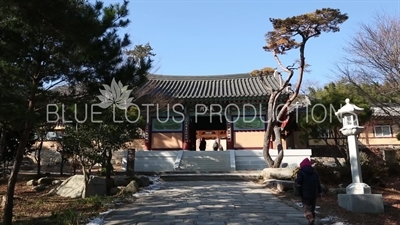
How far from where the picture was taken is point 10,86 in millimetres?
5055

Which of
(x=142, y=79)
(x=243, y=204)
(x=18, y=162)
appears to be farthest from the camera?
(x=243, y=204)

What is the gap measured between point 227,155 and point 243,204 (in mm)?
8983

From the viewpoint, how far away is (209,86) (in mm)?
21859

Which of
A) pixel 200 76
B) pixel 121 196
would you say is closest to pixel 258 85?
pixel 200 76

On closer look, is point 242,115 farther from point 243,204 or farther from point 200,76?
point 243,204

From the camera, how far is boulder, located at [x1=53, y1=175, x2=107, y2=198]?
8.62 m

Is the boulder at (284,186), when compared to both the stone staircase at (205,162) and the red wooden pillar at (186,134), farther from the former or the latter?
the red wooden pillar at (186,134)

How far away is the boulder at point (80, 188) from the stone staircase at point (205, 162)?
6179 mm

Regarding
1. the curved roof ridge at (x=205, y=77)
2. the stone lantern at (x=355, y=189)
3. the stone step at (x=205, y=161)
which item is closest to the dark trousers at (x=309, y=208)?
the stone lantern at (x=355, y=189)

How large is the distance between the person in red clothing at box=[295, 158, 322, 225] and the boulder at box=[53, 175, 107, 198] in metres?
5.78

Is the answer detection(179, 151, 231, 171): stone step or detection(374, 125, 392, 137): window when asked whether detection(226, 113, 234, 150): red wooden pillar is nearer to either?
detection(179, 151, 231, 171): stone step

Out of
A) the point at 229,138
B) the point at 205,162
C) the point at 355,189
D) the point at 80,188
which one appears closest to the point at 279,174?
the point at 355,189

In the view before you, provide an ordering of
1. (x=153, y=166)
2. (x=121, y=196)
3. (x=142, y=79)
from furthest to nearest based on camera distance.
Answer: (x=153, y=166) → (x=121, y=196) → (x=142, y=79)

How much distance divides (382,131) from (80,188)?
21.2 metres
